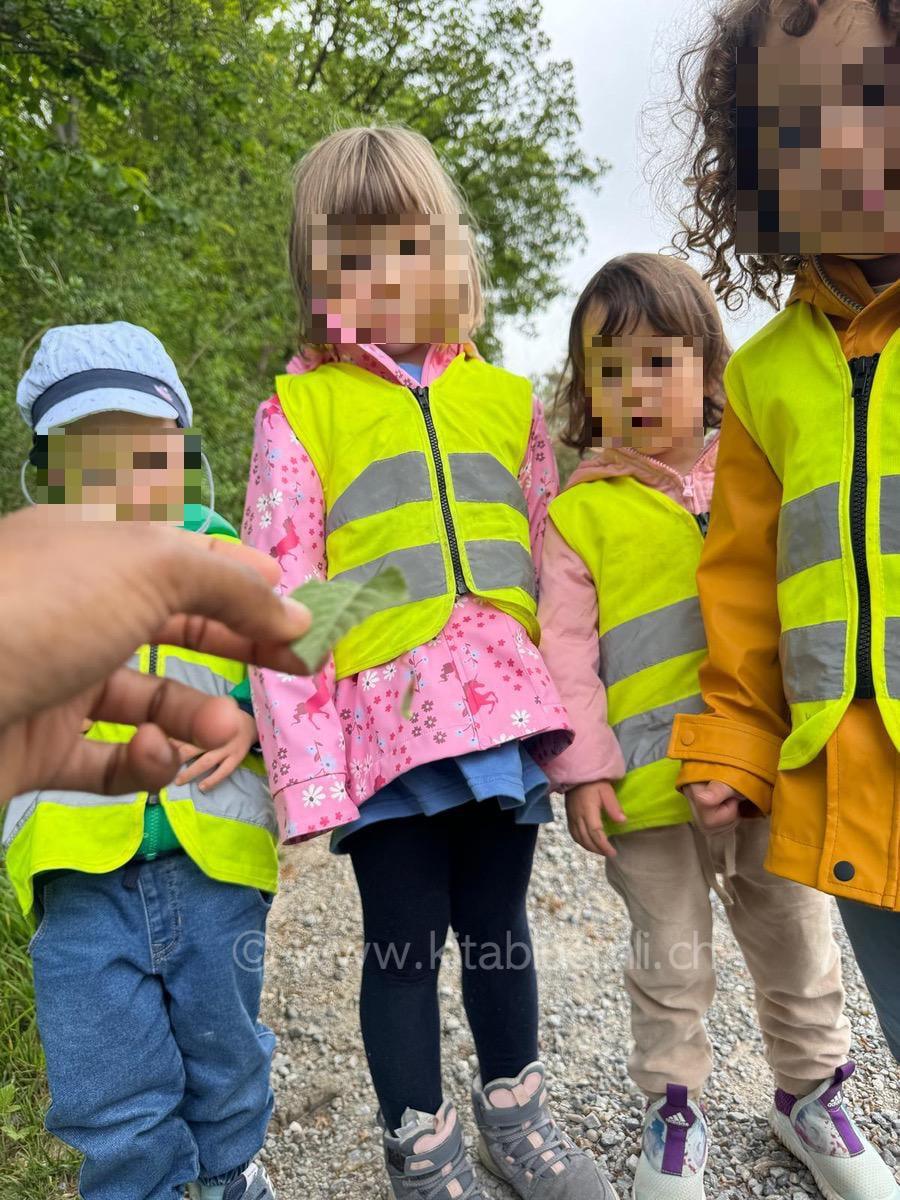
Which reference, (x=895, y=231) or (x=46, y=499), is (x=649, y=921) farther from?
(x=46, y=499)

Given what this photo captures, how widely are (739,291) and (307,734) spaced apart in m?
1.40

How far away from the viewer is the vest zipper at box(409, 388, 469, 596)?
203 centimetres

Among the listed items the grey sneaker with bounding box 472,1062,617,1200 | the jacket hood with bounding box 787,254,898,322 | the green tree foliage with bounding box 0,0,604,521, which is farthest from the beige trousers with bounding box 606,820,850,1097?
the green tree foliage with bounding box 0,0,604,521

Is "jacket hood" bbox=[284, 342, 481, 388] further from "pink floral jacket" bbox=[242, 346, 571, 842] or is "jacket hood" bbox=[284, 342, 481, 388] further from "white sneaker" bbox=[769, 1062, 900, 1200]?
"white sneaker" bbox=[769, 1062, 900, 1200]

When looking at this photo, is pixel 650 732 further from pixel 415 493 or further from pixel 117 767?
pixel 117 767

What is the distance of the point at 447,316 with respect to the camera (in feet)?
6.88

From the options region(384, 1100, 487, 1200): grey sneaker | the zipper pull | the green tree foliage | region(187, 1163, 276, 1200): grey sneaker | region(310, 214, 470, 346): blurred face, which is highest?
the green tree foliage

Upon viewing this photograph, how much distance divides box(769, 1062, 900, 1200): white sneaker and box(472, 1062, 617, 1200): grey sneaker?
0.52 metres

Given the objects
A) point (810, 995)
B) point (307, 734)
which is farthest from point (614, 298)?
point (810, 995)

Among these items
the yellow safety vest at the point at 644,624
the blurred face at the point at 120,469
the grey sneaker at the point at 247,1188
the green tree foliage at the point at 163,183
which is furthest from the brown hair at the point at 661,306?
the green tree foliage at the point at 163,183

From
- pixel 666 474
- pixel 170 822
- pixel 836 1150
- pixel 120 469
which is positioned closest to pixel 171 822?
pixel 170 822

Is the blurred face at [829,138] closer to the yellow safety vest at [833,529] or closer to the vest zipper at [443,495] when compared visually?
the yellow safety vest at [833,529]

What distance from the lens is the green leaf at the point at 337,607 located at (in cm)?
80

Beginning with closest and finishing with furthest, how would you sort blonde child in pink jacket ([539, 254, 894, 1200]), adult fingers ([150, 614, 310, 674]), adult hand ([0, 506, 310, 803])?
adult hand ([0, 506, 310, 803]) → adult fingers ([150, 614, 310, 674]) → blonde child in pink jacket ([539, 254, 894, 1200])
